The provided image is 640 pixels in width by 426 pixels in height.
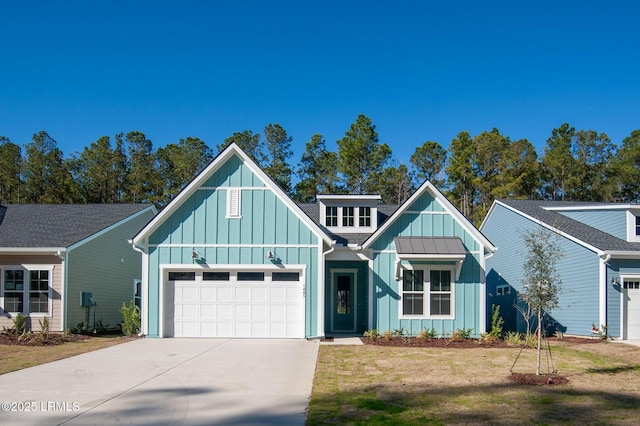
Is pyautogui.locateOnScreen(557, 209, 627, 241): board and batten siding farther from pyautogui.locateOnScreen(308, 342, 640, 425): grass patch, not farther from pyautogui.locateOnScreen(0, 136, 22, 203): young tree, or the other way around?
pyautogui.locateOnScreen(0, 136, 22, 203): young tree

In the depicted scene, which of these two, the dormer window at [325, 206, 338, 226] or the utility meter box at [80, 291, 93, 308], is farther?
the dormer window at [325, 206, 338, 226]

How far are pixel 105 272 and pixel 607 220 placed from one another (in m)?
18.9

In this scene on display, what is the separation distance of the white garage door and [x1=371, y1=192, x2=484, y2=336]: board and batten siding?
268cm

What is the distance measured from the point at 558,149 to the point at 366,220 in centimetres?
2768

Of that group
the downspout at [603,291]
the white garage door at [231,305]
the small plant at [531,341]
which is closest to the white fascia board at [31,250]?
the white garage door at [231,305]

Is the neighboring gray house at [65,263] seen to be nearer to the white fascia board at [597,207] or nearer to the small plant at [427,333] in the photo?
the small plant at [427,333]

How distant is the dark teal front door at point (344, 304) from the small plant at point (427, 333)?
2.81m

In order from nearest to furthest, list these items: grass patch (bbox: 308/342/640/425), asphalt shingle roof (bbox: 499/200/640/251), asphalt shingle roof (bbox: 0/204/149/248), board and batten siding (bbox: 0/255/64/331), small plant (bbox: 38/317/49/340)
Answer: grass patch (bbox: 308/342/640/425) < small plant (bbox: 38/317/49/340) < board and batten siding (bbox: 0/255/64/331) < asphalt shingle roof (bbox: 0/204/149/248) < asphalt shingle roof (bbox: 499/200/640/251)

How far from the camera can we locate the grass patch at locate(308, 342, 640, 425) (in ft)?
26.6

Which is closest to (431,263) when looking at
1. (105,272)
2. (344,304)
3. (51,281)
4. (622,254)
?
(344,304)

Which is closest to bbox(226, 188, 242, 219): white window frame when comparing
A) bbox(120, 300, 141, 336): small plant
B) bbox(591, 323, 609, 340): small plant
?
bbox(120, 300, 141, 336): small plant

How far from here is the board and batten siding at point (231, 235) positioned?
59.9 feet

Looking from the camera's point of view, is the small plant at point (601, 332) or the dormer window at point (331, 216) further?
the dormer window at point (331, 216)

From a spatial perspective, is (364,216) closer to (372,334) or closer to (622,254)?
(372,334)
